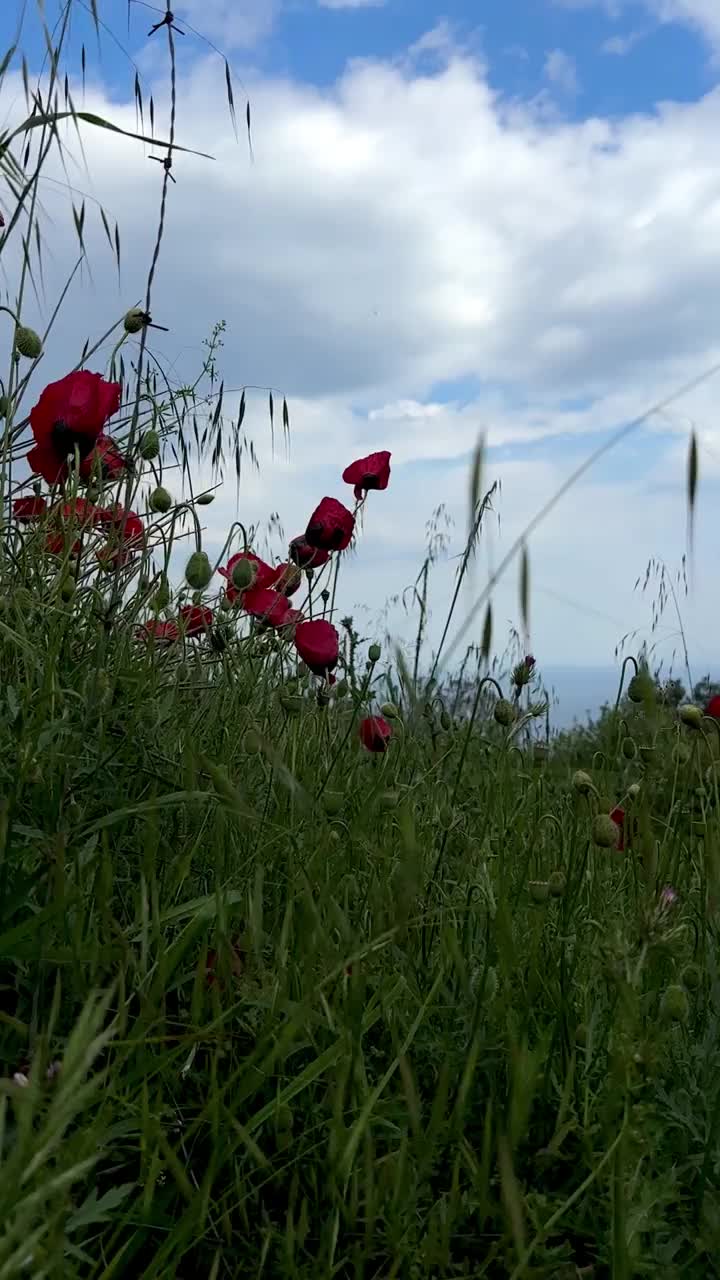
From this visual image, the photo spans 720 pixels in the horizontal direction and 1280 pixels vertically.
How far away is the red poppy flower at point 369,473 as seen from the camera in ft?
7.01

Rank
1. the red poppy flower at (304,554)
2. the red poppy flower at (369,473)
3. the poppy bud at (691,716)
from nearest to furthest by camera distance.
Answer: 1. the poppy bud at (691,716)
2. the red poppy flower at (304,554)
3. the red poppy flower at (369,473)

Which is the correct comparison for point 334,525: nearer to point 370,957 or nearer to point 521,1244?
point 370,957

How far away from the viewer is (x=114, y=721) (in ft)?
4.45

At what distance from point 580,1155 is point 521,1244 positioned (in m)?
0.37

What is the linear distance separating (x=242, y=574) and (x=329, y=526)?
0.25 m

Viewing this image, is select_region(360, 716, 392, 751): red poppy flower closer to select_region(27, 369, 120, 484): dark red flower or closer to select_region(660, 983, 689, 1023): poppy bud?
select_region(27, 369, 120, 484): dark red flower

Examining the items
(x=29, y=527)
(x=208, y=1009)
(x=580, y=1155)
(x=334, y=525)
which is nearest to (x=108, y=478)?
(x=29, y=527)

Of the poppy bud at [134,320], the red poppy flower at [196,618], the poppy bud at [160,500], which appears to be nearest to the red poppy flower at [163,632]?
the red poppy flower at [196,618]

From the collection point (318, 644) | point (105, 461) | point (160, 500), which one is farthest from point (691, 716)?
point (105, 461)

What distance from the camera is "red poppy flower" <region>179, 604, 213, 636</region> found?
177 centimetres

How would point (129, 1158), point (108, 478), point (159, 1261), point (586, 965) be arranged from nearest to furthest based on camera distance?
point (159, 1261) < point (129, 1158) < point (586, 965) < point (108, 478)

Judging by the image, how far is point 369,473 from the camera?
214 centimetres

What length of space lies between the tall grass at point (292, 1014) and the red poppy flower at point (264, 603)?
117mm

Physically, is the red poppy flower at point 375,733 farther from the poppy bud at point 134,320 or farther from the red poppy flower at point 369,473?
the poppy bud at point 134,320
